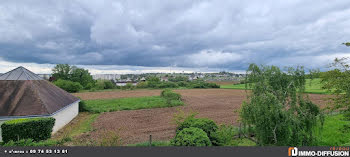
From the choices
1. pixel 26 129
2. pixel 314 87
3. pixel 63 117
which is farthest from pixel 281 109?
pixel 314 87

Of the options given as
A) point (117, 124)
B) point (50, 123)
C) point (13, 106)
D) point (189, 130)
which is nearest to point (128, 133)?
point (117, 124)

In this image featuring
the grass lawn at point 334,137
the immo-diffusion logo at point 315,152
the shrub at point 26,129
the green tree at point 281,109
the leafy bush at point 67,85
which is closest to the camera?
the immo-diffusion logo at point 315,152

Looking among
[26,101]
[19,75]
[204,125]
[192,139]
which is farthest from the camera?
[19,75]

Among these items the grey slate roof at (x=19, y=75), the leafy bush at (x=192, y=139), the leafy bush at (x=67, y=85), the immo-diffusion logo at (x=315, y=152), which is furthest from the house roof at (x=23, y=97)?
the leafy bush at (x=67, y=85)

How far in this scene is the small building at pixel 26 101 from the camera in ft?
40.1

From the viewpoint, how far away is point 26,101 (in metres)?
13.4

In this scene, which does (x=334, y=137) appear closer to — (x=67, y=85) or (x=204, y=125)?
(x=204, y=125)

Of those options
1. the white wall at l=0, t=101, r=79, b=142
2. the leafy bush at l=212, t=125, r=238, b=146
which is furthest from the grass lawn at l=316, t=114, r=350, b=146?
the white wall at l=0, t=101, r=79, b=142

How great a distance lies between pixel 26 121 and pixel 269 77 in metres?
14.6

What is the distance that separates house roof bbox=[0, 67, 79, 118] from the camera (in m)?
12.4

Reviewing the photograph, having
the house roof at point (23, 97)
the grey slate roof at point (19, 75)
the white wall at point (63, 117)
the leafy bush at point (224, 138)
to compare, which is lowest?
the white wall at point (63, 117)

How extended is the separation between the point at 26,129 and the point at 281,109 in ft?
48.0

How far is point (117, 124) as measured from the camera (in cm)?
1585

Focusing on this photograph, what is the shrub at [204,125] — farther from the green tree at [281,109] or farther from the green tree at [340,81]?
the green tree at [340,81]
